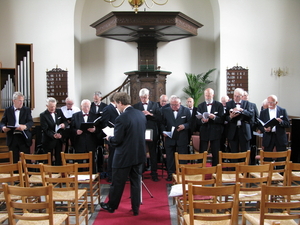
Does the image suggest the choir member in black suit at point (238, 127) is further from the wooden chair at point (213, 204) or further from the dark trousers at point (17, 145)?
the dark trousers at point (17, 145)

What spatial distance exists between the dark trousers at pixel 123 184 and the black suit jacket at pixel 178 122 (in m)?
1.70

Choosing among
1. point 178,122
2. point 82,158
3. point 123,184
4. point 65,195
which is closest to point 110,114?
point 178,122

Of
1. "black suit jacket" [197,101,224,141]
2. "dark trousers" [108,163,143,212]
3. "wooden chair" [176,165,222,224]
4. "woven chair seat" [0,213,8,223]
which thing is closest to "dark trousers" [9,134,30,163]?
"dark trousers" [108,163,143,212]

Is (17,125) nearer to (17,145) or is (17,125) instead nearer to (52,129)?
(17,145)

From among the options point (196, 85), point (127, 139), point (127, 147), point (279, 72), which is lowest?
point (127, 147)

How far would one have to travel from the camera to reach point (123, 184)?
156 inches

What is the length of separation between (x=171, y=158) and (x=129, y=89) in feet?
15.3

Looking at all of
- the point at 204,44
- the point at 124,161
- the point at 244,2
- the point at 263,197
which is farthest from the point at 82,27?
the point at 263,197

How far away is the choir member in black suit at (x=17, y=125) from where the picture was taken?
5809mm

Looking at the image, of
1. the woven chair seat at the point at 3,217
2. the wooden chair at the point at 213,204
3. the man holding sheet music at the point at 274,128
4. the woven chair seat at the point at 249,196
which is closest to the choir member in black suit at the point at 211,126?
the man holding sheet music at the point at 274,128

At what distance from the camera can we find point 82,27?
10.6 m

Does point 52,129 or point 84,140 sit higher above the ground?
point 52,129

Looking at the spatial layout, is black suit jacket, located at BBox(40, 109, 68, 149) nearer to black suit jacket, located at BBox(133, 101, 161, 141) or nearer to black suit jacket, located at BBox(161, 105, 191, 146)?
black suit jacket, located at BBox(133, 101, 161, 141)

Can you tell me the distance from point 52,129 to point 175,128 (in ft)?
7.86
